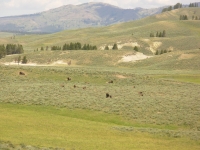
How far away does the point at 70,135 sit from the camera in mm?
28500

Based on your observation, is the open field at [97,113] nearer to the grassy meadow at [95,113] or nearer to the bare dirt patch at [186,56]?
the grassy meadow at [95,113]

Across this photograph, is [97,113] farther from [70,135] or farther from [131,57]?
[131,57]

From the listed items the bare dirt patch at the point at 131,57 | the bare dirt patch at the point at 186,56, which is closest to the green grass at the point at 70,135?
the bare dirt patch at the point at 186,56

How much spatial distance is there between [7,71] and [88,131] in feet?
115

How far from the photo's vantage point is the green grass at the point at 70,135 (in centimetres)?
2603

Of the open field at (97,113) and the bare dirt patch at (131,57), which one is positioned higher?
the bare dirt patch at (131,57)

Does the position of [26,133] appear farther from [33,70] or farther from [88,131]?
[33,70]

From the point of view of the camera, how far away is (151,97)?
4825 cm

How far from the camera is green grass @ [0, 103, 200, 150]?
26033 millimetres

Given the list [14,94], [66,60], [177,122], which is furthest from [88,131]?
[66,60]

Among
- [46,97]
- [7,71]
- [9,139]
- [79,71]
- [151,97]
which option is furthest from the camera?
[79,71]

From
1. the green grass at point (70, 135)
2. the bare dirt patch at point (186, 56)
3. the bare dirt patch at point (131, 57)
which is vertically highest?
the bare dirt patch at point (186, 56)

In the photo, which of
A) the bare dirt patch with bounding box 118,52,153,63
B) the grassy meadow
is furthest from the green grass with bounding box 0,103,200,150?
the bare dirt patch with bounding box 118,52,153,63

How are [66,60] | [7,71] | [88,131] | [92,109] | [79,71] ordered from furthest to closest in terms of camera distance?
[66,60], [79,71], [7,71], [92,109], [88,131]
